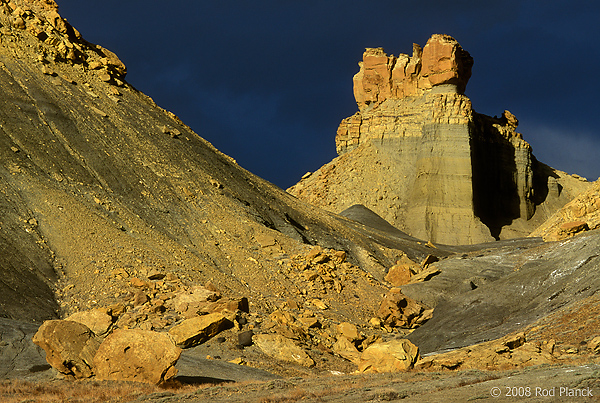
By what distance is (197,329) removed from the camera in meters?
22.2

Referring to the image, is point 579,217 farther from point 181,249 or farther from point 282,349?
point 282,349

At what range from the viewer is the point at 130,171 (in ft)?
123

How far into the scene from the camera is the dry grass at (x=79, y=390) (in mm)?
14516

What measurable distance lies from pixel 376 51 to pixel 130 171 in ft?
166

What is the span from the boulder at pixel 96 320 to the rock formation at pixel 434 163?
45.3 metres

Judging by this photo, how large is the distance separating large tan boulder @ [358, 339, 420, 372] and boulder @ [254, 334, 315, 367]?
3.50 m

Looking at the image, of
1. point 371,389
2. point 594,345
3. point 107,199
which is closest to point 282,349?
point 371,389

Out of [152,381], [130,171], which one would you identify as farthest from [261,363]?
[130,171]

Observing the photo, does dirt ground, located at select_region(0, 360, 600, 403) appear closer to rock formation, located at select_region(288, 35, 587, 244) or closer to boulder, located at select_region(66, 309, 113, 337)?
boulder, located at select_region(66, 309, 113, 337)

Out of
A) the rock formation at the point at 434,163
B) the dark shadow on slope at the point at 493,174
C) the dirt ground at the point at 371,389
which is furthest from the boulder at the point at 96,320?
the dark shadow on slope at the point at 493,174

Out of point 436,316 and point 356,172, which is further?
point 356,172

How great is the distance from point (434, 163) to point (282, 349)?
5049cm

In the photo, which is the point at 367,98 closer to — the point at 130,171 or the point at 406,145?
the point at 406,145

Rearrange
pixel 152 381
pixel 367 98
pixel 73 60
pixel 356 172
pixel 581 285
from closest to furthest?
1. pixel 152 381
2. pixel 581 285
3. pixel 73 60
4. pixel 356 172
5. pixel 367 98
